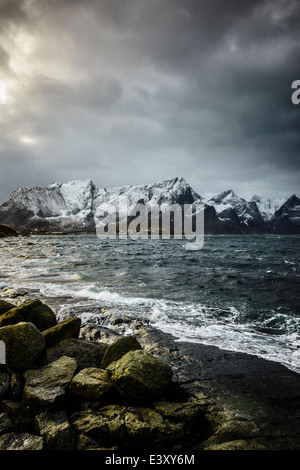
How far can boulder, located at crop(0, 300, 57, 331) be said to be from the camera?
768 centimetres

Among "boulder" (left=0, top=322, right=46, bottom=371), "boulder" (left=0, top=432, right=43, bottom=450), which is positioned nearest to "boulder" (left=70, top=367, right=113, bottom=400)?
"boulder" (left=0, top=432, right=43, bottom=450)

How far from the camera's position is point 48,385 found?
4895 millimetres

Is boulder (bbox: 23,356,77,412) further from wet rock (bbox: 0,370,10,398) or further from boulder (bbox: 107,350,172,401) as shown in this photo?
boulder (bbox: 107,350,172,401)

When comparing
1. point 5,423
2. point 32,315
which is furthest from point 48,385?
point 32,315

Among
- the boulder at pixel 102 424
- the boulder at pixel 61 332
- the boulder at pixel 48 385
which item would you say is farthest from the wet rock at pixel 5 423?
the boulder at pixel 61 332

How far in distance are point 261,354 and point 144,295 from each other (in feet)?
28.9

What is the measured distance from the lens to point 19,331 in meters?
5.83

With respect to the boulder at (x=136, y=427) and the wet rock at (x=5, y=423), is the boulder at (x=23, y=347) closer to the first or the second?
the wet rock at (x=5, y=423)

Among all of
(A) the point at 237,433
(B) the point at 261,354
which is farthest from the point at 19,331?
(B) the point at 261,354

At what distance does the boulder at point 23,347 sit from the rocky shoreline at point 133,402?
2 cm

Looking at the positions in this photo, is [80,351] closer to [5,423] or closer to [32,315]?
[32,315]

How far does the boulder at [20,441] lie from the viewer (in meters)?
3.89
